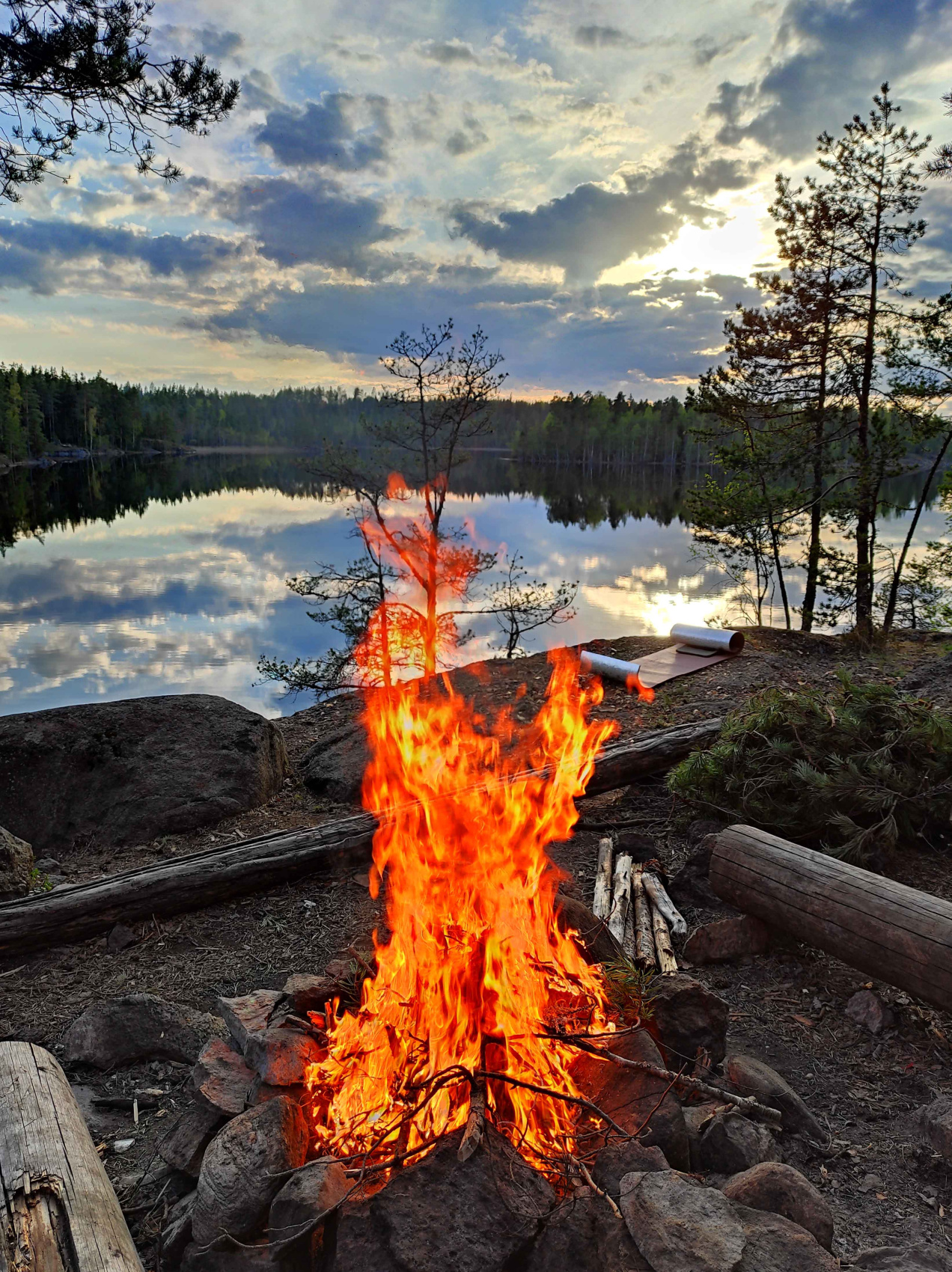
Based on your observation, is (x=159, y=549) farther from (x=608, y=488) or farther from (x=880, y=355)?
(x=608, y=488)

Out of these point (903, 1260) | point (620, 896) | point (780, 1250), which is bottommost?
point (620, 896)

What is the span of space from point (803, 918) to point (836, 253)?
18.4 m

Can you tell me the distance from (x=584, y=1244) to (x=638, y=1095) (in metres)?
0.72

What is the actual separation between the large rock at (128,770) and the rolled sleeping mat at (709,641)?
773 cm

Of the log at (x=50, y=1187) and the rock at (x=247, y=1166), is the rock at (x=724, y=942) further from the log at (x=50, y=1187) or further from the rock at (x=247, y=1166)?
the log at (x=50, y=1187)

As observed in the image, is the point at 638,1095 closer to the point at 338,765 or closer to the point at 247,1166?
the point at 247,1166

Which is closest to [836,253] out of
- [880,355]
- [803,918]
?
[880,355]

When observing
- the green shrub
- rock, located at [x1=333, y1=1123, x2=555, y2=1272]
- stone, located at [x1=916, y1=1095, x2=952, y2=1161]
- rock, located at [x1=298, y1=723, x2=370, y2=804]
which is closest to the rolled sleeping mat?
the green shrub

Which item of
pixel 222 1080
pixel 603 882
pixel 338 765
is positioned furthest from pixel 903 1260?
pixel 338 765

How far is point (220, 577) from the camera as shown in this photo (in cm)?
3241

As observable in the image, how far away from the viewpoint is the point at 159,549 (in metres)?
39.3

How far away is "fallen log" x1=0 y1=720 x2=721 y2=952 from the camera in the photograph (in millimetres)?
4996

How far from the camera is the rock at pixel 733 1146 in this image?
290 cm

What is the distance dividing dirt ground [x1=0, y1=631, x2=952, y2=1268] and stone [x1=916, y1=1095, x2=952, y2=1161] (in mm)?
47
